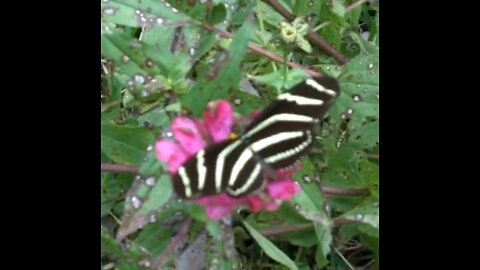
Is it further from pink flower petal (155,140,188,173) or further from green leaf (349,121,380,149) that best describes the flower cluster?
green leaf (349,121,380,149)

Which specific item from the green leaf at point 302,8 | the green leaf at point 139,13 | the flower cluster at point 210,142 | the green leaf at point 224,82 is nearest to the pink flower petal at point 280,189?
the flower cluster at point 210,142

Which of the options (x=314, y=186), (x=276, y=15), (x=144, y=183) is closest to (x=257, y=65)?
(x=276, y=15)

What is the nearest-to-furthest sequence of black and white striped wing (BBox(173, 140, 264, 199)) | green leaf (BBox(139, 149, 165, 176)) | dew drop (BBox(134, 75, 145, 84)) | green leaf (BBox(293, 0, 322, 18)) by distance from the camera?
black and white striped wing (BBox(173, 140, 264, 199)) → green leaf (BBox(139, 149, 165, 176)) → dew drop (BBox(134, 75, 145, 84)) → green leaf (BBox(293, 0, 322, 18))

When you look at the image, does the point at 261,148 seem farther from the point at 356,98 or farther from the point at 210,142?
the point at 356,98

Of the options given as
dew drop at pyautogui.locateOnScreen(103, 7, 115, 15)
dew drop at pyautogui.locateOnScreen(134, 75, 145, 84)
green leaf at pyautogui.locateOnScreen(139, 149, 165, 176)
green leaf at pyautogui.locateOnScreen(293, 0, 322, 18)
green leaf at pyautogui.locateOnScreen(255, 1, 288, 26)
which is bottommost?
green leaf at pyautogui.locateOnScreen(139, 149, 165, 176)

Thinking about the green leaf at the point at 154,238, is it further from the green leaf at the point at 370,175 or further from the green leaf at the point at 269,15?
the green leaf at the point at 269,15

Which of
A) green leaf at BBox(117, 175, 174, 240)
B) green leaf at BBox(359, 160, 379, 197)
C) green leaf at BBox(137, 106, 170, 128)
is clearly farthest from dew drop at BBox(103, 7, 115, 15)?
green leaf at BBox(359, 160, 379, 197)
